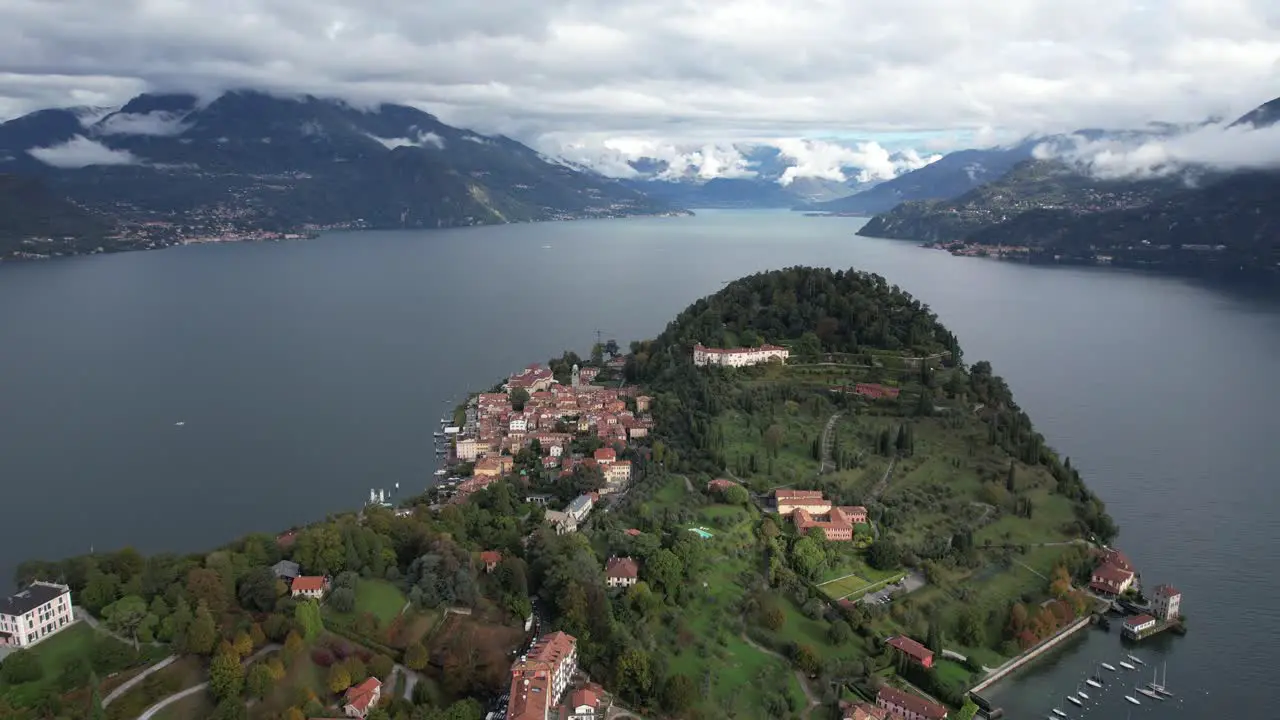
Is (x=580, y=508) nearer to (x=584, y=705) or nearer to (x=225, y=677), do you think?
(x=584, y=705)

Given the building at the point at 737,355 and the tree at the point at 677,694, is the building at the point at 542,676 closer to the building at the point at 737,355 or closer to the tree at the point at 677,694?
the tree at the point at 677,694

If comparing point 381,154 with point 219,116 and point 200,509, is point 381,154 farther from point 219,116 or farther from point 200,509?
point 200,509

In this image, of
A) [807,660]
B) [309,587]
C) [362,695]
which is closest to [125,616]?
[309,587]

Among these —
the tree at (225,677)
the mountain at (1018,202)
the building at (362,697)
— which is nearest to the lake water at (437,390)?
the tree at (225,677)

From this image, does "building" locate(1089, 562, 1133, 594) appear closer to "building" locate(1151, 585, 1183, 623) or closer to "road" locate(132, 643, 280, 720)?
"building" locate(1151, 585, 1183, 623)

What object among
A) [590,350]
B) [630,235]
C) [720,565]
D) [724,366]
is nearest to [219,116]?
[630,235]

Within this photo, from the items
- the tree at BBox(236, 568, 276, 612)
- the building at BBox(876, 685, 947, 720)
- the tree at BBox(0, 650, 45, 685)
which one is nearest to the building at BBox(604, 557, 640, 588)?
the building at BBox(876, 685, 947, 720)

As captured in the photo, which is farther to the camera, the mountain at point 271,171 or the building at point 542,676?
the mountain at point 271,171
